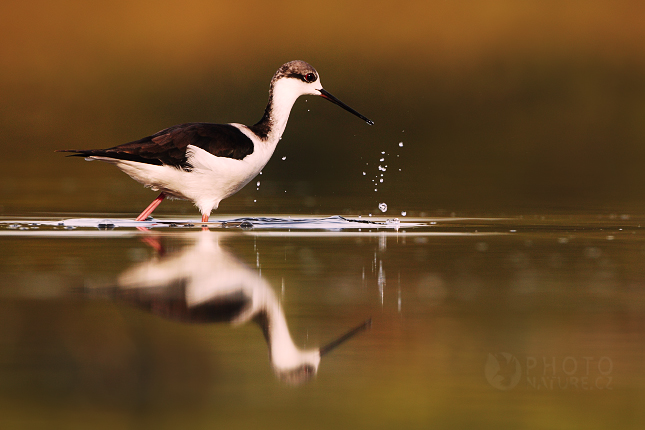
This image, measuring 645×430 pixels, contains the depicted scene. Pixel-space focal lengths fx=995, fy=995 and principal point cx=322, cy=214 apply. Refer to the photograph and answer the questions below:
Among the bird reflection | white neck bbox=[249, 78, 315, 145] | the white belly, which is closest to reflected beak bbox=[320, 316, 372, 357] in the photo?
the bird reflection

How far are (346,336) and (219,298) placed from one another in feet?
3.48

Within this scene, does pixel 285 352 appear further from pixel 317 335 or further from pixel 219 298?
pixel 219 298

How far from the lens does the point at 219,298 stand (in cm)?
537

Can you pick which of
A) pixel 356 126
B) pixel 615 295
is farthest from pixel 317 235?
pixel 356 126

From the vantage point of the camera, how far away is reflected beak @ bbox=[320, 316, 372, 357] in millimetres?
4296

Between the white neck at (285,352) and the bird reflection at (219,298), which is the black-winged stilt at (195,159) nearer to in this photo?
the bird reflection at (219,298)

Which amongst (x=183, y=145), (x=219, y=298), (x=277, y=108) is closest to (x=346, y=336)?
(x=219, y=298)

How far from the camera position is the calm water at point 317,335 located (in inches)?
138

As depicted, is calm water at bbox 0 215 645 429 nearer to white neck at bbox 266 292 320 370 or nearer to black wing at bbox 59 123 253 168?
white neck at bbox 266 292 320 370

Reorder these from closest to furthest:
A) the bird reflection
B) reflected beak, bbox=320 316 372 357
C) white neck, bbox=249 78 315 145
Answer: the bird reflection < reflected beak, bbox=320 316 372 357 < white neck, bbox=249 78 315 145

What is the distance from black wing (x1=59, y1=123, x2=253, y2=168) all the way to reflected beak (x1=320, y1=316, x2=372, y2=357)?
5.04m

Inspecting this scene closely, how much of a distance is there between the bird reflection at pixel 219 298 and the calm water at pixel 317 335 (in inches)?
0.6

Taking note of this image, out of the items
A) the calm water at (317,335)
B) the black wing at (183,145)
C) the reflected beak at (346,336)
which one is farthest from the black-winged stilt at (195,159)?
the reflected beak at (346,336)

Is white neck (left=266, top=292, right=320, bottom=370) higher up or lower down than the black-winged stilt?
lower down
